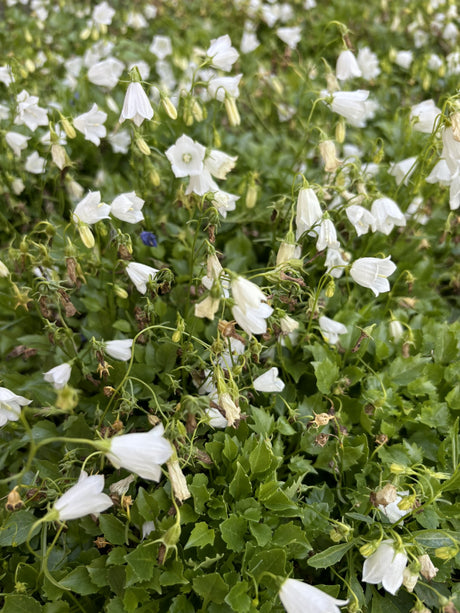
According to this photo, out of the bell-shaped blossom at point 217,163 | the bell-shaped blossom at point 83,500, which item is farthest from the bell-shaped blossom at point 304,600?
the bell-shaped blossom at point 217,163

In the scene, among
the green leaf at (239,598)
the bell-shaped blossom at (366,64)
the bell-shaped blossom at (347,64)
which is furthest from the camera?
the bell-shaped blossom at (366,64)

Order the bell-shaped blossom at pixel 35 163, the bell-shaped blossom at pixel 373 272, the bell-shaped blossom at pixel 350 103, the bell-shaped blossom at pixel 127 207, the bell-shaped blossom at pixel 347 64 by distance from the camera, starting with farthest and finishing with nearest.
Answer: the bell-shaped blossom at pixel 35 163, the bell-shaped blossom at pixel 347 64, the bell-shaped blossom at pixel 350 103, the bell-shaped blossom at pixel 127 207, the bell-shaped blossom at pixel 373 272

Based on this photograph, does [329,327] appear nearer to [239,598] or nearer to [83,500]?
[239,598]

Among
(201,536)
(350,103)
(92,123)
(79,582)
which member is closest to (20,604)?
(79,582)

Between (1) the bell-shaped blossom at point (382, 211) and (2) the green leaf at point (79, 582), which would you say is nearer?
(2) the green leaf at point (79, 582)

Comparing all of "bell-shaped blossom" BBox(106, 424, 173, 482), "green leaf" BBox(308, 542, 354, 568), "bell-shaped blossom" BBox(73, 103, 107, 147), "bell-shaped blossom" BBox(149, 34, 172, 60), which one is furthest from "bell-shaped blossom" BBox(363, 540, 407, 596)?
"bell-shaped blossom" BBox(149, 34, 172, 60)

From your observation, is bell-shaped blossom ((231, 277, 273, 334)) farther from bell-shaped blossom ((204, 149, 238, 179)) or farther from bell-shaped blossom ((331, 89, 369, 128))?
bell-shaped blossom ((331, 89, 369, 128))

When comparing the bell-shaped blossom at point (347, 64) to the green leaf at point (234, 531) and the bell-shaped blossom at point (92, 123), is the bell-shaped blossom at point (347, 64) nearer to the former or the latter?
the bell-shaped blossom at point (92, 123)

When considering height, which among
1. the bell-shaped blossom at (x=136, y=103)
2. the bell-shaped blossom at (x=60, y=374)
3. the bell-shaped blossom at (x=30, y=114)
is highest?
the bell-shaped blossom at (x=136, y=103)
